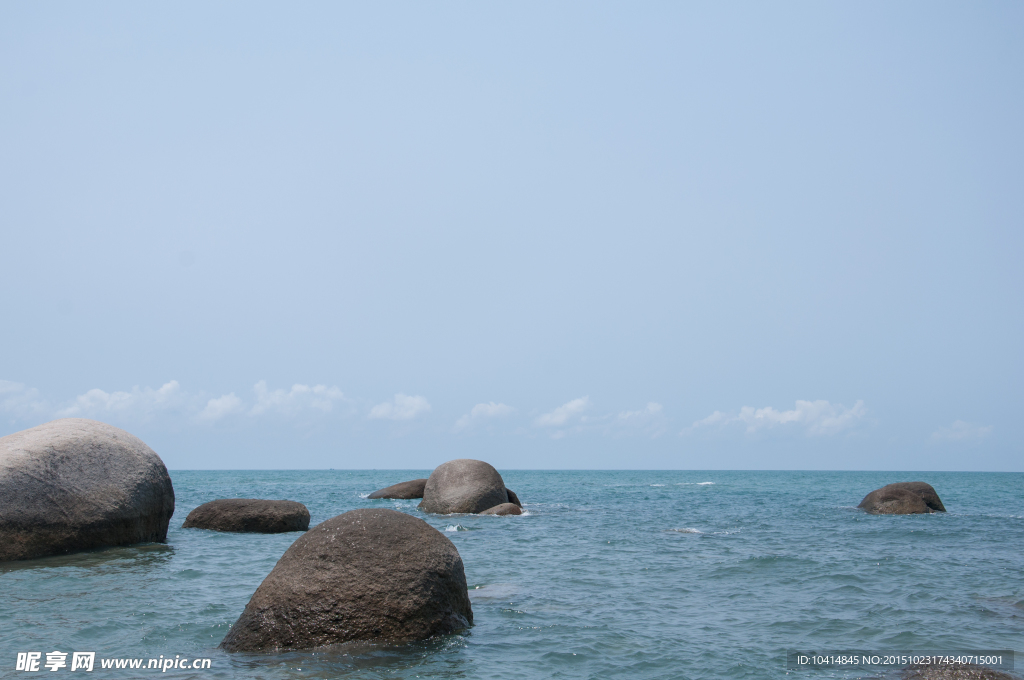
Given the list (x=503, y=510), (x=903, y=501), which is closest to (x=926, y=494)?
(x=903, y=501)

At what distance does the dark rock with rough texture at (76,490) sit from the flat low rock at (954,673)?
43.2 ft

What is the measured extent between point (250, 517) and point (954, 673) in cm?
1583

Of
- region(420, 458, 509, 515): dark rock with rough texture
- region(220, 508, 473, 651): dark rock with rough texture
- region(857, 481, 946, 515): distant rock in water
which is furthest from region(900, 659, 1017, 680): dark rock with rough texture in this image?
region(857, 481, 946, 515): distant rock in water

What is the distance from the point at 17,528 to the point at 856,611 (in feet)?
43.8

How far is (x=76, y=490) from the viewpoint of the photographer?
527 inches

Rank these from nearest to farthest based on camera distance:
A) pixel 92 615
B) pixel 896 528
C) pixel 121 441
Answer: pixel 92 615 < pixel 121 441 < pixel 896 528

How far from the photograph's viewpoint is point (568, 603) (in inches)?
396

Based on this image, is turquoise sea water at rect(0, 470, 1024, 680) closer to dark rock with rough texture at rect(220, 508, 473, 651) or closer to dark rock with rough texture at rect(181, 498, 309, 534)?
dark rock with rough texture at rect(220, 508, 473, 651)

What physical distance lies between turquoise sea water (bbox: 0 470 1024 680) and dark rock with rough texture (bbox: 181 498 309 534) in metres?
0.70

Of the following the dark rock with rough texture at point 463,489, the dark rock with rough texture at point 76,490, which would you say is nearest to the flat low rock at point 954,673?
the dark rock with rough texture at point 76,490

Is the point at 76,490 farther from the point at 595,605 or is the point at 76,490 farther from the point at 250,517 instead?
the point at 595,605

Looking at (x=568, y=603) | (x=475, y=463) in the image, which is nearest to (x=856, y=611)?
(x=568, y=603)

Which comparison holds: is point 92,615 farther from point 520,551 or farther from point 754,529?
point 754,529

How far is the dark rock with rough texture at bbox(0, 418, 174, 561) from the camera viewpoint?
12641 millimetres
